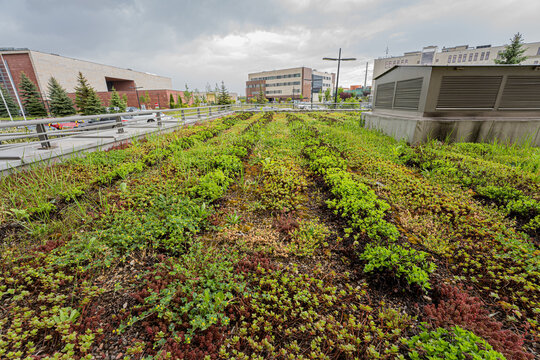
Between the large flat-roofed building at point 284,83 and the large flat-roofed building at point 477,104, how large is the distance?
7395 cm

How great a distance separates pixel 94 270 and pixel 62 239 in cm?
95

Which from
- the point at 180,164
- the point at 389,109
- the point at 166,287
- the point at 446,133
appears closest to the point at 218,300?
the point at 166,287

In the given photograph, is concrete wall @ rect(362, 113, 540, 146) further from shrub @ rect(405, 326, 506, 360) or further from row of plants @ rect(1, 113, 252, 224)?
row of plants @ rect(1, 113, 252, 224)

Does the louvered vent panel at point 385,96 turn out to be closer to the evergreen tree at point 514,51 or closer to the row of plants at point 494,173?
the row of plants at point 494,173

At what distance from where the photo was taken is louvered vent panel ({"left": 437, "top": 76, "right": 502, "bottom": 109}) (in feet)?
24.4

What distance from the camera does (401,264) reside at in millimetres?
2533

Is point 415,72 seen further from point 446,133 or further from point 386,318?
point 386,318

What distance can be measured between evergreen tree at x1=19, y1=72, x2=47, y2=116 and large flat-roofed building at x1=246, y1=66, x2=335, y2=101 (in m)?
59.5

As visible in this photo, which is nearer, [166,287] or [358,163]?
[166,287]

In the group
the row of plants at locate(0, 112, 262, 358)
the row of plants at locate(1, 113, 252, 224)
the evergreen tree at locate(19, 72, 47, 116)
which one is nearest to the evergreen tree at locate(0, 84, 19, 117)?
the evergreen tree at locate(19, 72, 47, 116)

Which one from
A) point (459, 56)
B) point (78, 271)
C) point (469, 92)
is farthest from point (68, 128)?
point (459, 56)

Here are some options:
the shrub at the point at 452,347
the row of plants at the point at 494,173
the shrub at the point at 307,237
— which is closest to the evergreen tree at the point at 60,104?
the shrub at the point at 307,237

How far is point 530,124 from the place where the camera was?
751 centimetres

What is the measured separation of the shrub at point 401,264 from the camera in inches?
93.7
